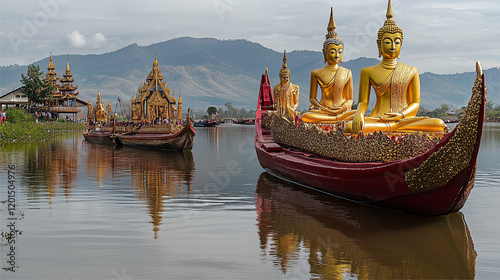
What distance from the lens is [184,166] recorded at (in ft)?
52.5

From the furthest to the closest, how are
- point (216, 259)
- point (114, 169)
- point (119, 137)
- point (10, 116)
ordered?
point (10, 116)
point (119, 137)
point (114, 169)
point (216, 259)

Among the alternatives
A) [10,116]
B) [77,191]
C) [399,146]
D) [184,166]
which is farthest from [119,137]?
[399,146]

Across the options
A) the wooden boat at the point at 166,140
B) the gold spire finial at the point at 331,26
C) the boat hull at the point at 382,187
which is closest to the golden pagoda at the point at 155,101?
the wooden boat at the point at 166,140

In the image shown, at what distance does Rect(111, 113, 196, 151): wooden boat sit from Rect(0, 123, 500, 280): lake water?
10.3m

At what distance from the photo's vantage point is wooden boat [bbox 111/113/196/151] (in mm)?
21609

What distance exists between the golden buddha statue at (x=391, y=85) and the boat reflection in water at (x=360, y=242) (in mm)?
1793

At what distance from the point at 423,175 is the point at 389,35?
12.4 ft

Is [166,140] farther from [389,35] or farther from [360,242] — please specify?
[360,242]

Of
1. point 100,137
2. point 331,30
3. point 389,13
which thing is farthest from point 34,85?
point 389,13

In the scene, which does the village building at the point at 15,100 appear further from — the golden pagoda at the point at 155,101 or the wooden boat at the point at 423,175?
A: the wooden boat at the point at 423,175

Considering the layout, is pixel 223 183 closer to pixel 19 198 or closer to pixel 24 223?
pixel 19 198

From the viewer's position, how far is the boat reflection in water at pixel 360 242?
208 inches

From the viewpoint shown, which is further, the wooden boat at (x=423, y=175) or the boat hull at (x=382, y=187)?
the boat hull at (x=382, y=187)

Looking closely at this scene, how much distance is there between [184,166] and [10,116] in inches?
975
